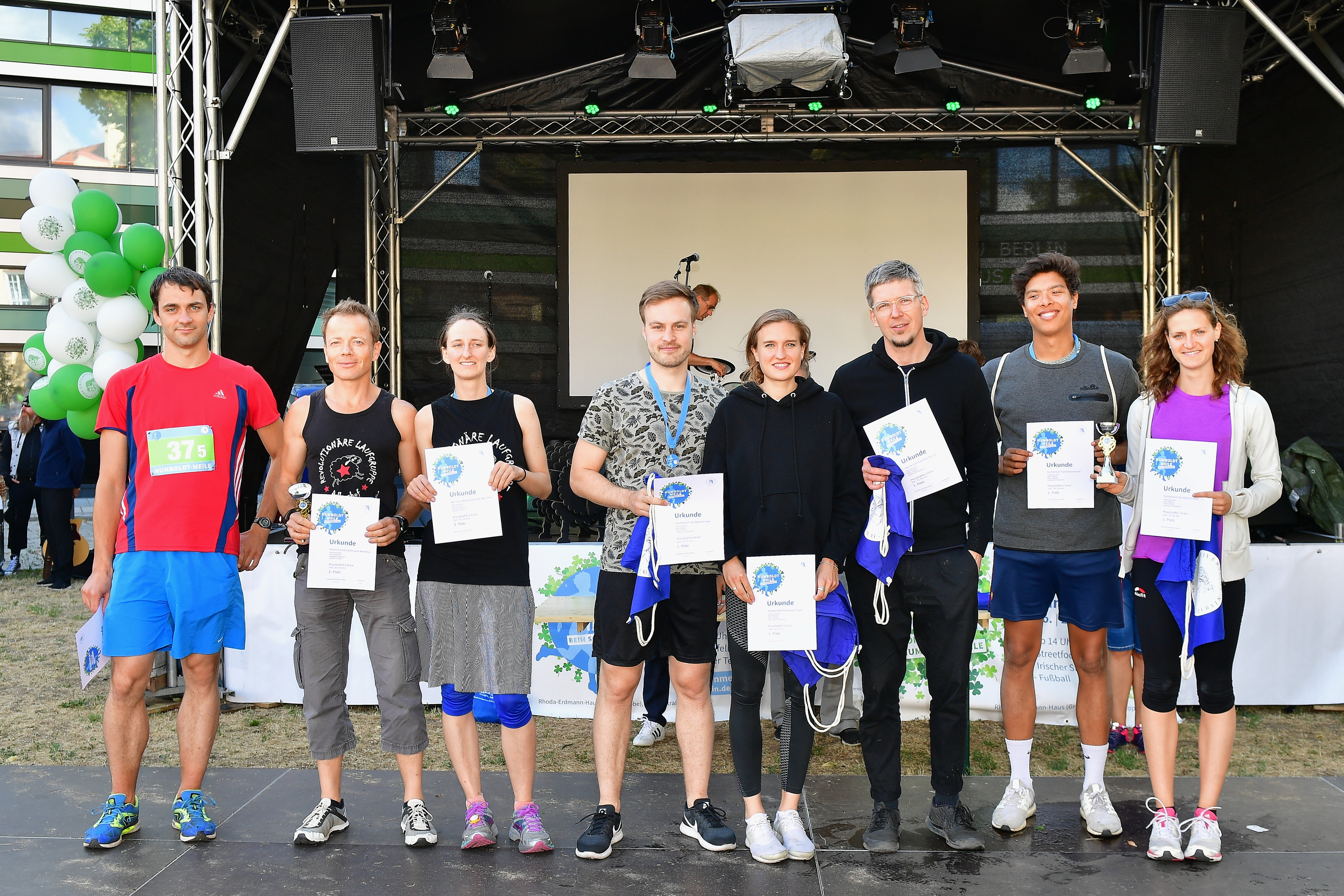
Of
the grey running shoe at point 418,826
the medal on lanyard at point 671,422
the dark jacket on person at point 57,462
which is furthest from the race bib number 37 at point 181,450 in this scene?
the dark jacket on person at point 57,462

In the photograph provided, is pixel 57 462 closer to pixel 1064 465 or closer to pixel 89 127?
pixel 1064 465

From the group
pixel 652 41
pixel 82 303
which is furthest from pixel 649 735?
pixel 652 41

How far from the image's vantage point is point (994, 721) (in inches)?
182

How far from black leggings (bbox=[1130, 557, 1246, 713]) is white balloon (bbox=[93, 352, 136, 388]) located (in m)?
4.72

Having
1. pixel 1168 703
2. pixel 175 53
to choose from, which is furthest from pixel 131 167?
pixel 1168 703

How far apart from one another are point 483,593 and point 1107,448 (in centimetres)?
193

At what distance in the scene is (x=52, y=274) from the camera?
17.3 feet

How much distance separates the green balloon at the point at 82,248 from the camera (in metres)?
5.20

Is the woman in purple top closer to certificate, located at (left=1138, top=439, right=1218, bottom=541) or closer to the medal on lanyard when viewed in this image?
certificate, located at (left=1138, top=439, right=1218, bottom=541)

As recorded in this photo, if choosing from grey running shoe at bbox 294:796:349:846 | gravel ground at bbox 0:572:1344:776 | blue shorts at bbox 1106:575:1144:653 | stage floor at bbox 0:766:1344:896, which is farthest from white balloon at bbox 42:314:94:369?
blue shorts at bbox 1106:575:1144:653

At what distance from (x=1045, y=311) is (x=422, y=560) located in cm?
207

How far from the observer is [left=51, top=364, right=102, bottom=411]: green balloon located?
16.5 feet

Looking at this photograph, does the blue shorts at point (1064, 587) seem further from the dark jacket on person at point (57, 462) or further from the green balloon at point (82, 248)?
the dark jacket on person at point (57, 462)

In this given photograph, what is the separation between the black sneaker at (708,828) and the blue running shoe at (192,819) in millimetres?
1484
